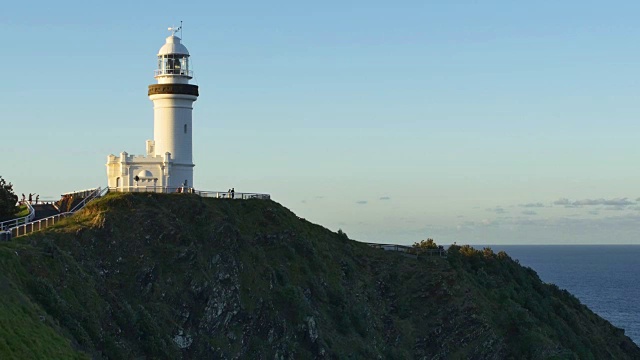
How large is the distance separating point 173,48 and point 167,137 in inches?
341

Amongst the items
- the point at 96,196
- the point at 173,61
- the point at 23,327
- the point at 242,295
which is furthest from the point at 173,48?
the point at 23,327

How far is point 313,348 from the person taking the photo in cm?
6894

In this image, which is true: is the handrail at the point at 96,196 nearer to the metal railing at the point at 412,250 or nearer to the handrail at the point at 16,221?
the handrail at the point at 16,221

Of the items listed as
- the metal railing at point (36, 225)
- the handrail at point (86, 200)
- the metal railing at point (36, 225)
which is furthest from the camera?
the handrail at point (86, 200)

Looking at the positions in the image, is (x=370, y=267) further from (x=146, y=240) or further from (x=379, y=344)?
(x=146, y=240)

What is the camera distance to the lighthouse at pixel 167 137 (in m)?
85.7

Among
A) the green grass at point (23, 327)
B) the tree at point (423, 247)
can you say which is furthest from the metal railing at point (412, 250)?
the green grass at point (23, 327)

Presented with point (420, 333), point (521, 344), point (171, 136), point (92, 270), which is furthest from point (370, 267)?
point (92, 270)

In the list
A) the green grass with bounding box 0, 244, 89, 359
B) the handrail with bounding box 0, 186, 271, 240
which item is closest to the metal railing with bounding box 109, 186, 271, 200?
the handrail with bounding box 0, 186, 271, 240

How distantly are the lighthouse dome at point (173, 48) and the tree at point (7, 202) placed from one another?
20720 mm

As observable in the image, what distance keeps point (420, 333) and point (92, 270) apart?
96.1 ft

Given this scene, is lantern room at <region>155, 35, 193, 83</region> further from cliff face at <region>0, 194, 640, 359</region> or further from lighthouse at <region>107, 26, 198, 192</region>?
cliff face at <region>0, 194, 640, 359</region>

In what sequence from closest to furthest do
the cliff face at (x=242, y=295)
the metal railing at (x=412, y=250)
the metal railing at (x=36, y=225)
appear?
1. the cliff face at (x=242, y=295)
2. the metal railing at (x=36, y=225)
3. the metal railing at (x=412, y=250)

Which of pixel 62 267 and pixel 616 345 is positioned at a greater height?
pixel 62 267
